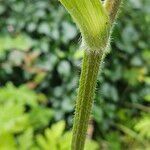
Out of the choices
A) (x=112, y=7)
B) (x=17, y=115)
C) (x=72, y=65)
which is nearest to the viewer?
(x=112, y=7)

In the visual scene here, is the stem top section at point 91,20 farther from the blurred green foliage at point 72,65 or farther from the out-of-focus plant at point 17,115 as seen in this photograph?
the blurred green foliage at point 72,65

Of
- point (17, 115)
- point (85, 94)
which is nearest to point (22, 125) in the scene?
point (17, 115)

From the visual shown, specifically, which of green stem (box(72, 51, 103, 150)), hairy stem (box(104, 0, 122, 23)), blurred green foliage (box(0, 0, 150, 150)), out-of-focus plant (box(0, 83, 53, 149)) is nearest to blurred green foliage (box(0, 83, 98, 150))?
A: out-of-focus plant (box(0, 83, 53, 149))

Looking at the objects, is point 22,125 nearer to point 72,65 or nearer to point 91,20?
point 72,65

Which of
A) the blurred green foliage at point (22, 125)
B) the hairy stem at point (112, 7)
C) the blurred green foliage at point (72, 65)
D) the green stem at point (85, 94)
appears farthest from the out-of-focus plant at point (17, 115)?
the hairy stem at point (112, 7)

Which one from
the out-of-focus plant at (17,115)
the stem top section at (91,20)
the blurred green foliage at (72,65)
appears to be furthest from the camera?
the blurred green foliage at (72,65)

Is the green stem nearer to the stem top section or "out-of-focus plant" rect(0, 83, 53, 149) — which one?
the stem top section

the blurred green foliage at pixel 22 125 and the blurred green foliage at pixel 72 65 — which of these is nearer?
the blurred green foliage at pixel 22 125

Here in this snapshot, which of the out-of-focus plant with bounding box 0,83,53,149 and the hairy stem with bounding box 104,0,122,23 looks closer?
the hairy stem with bounding box 104,0,122,23
